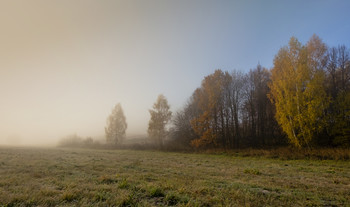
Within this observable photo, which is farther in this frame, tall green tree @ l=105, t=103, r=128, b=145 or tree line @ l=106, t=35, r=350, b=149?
tall green tree @ l=105, t=103, r=128, b=145

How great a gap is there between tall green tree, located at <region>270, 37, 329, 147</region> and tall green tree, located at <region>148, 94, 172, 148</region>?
744 inches

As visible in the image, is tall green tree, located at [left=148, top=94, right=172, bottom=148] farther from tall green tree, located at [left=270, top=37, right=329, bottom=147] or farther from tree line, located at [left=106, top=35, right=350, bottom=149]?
tall green tree, located at [left=270, top=37, right=329, bottom=147]

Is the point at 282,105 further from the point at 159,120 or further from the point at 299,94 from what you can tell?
the point at 159,120

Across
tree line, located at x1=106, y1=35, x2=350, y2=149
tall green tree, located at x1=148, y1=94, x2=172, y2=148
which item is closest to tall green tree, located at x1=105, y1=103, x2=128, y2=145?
tree line, located at x1=106, y1=35, x2=350, y2=149

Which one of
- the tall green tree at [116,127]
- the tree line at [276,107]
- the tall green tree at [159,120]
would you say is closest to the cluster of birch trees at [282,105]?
the tree line at [276,107]

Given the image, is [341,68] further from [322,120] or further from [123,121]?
[123,121]

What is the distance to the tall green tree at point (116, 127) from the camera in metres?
36.0

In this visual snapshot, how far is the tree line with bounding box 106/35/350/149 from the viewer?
565 inches

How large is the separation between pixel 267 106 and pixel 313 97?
1112cm

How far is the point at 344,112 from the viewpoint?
16.4m

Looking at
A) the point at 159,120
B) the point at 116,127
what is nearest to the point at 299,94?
the point at 159,120

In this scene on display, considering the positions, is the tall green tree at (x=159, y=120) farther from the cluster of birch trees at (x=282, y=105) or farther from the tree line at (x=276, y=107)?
the cluster of birch trees at (x=282, y=105)

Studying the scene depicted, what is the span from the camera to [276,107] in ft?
52.1

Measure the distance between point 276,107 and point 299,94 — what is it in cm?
238
